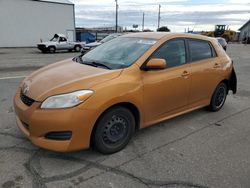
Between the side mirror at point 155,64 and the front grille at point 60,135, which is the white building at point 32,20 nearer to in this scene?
the side mirror at point 155,64

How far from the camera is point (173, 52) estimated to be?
409 cm

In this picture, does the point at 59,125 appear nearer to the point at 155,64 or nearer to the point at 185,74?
the point at 155,64

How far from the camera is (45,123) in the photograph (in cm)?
286

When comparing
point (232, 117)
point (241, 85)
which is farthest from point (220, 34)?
point (232, 117)

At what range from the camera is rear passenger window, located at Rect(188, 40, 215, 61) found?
14.6 ft

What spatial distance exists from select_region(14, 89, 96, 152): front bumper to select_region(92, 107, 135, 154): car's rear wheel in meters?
0.16

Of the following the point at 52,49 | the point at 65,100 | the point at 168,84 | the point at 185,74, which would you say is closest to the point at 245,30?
the point at 52,49

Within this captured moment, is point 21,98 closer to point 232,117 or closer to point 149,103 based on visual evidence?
point 149,103

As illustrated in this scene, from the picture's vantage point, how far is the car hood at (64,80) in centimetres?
300

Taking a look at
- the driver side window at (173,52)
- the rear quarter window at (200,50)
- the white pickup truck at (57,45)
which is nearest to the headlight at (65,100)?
the driver side window at (173,52)

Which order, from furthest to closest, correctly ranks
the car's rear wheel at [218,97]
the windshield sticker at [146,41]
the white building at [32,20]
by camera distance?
the white building at [32,20], the car's rear wheel at [218,97], the windshield sticker at [146,41]

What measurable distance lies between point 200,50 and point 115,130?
94.2 inches

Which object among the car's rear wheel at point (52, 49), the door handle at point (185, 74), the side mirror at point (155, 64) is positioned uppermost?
the side mirror at point (155, 64)

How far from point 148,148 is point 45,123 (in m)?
1.52
